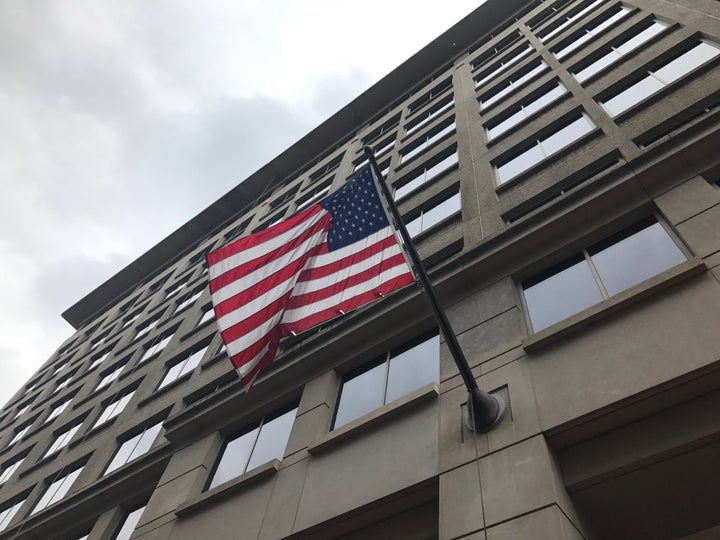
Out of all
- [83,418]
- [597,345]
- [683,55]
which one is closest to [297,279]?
[597,345]

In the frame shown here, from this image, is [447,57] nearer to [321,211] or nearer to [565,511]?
[321,211]

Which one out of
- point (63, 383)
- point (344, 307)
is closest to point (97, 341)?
point (63, 383)

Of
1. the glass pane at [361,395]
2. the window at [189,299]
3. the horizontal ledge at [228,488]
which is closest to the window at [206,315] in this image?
the window at [189,299]

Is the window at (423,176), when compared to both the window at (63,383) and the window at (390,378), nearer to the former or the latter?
the window at (390,378)

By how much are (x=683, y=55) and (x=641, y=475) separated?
1313 cm

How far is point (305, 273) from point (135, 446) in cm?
1270

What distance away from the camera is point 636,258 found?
9.84 m

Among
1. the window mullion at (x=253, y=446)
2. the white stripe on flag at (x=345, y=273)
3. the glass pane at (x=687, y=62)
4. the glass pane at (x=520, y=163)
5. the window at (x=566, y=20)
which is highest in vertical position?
the white stripe on flag at (x=345, y=273)

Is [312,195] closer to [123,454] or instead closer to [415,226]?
[415,226]

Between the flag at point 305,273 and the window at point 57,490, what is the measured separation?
13854 millimetres

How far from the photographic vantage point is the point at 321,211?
10484 millimetres

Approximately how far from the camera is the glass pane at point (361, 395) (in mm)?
11547

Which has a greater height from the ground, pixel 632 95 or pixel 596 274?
pixel 632 95

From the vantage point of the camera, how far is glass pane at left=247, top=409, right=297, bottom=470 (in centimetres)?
1235
